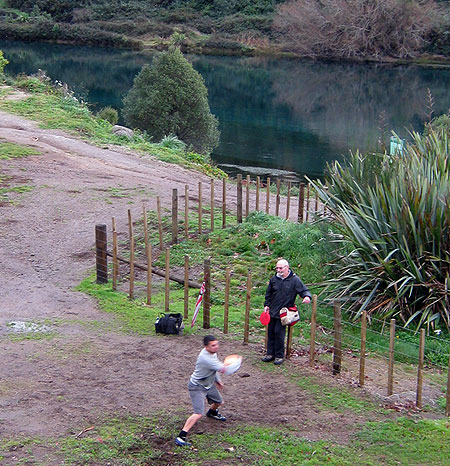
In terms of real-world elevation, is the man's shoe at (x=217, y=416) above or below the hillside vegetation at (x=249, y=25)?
below

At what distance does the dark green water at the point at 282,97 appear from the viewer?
1475 inches

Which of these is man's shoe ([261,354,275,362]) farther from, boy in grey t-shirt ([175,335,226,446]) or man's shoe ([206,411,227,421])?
boy in grey t-shirt ([175,335,226,446])

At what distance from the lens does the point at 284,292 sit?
30.9ft

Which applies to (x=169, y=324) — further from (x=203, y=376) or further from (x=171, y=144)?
(x=171, y=144)

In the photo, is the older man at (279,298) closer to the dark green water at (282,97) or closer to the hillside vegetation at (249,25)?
the dark green water at (282,97)

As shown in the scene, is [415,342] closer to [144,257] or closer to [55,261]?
[144,257]

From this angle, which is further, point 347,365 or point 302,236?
point 302,236

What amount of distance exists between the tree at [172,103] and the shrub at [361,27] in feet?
142

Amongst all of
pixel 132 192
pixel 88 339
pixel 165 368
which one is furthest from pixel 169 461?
pixel 132 192

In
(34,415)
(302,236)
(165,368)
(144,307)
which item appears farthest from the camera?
(302,236)

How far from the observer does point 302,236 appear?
1369 centimetres

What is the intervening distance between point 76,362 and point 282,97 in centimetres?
4717

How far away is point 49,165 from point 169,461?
46.4 ft

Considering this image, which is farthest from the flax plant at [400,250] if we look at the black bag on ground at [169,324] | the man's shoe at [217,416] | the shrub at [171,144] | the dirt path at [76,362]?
the shrub at [171,144]
